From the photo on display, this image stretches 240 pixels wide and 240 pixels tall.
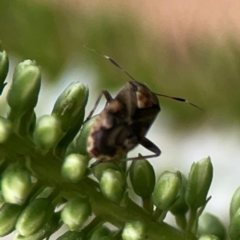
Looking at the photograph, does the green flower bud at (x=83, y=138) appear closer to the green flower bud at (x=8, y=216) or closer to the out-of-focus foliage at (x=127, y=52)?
the green flower bud at (x=8, y=216)

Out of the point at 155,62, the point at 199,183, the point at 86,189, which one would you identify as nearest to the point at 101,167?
the point at 86,189

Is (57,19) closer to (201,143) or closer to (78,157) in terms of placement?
(201,143)

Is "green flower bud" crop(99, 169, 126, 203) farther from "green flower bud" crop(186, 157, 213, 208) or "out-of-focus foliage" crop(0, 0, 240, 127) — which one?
"out-of-focus foliage" crop(0, 0, 240, 127)

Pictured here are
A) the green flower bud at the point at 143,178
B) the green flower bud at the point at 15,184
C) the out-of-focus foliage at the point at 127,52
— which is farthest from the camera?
the out-of-focus foliage at the point at 127,52

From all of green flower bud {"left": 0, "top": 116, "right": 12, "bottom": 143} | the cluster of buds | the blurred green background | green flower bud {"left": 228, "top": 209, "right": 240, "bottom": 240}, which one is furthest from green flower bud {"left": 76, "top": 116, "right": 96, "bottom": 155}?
the blurred green background

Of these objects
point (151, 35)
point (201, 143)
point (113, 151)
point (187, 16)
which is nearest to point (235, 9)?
point (187, 16)

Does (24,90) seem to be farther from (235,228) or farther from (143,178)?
(235,228)

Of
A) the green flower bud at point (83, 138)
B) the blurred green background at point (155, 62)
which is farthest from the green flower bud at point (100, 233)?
the blurred green background at point (155, 62)
